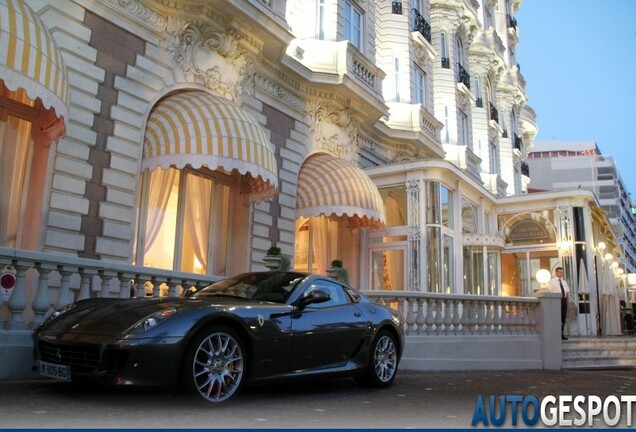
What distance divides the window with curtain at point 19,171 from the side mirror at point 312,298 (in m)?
4.86

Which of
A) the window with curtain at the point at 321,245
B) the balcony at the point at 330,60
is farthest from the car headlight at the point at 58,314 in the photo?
the balcony at the point at 330,60

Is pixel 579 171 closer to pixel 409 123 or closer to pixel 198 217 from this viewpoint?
pixel 409 123

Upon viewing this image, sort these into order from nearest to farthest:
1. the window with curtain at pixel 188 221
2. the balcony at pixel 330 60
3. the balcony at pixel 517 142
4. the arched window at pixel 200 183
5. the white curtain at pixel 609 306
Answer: the arched window at pixel 200 183 < the window with curtain at pixel 188 221 < the balcony at pixel 330 60 < the white curtain at pixel 609 306 < the balcony at pixel 517 142

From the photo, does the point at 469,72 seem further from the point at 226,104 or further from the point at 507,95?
the point at 226,104

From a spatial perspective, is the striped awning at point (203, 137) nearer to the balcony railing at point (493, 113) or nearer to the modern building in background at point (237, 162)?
the modern building in background at point (237, 162)

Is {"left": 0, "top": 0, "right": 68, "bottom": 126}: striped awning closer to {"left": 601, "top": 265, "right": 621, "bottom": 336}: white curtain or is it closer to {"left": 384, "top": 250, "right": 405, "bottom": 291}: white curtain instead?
{"left": 384, "top": 250, "right": 405, "bottom": 291}: white curtain

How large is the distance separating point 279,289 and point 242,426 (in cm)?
236

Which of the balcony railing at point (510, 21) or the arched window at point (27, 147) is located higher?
the balcony railing at point (510, 21)

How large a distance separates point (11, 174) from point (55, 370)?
497 cm

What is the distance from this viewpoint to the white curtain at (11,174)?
29.6 ft

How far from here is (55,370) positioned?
5238mm

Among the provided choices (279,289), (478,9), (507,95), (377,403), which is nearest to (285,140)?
(279,289)

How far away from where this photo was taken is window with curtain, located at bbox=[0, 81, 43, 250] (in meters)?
9.05

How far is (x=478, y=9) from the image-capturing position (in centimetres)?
3056
